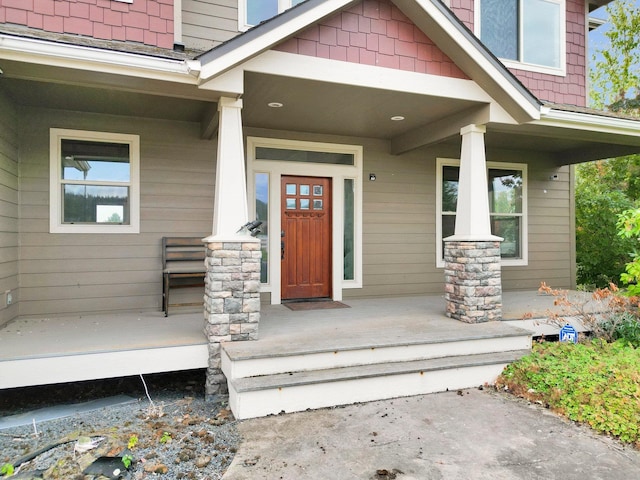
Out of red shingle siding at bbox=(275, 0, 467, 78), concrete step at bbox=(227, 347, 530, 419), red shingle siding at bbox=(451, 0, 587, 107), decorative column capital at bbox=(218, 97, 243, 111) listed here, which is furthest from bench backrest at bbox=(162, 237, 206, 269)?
red shingle siding at bbox=(451, 0, 587, 107)

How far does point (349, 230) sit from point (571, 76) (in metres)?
4.36

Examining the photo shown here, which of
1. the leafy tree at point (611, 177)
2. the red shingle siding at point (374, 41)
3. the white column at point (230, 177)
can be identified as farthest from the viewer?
the leafy tree at point (611, 177)

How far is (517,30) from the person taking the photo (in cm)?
645

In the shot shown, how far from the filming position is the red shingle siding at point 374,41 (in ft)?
13.3

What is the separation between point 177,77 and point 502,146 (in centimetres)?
544

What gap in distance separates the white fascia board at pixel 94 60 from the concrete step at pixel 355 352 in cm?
241

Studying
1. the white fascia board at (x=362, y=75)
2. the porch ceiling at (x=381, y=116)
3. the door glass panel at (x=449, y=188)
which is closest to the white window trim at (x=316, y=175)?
the porch ceiling at (x=381, y=116)

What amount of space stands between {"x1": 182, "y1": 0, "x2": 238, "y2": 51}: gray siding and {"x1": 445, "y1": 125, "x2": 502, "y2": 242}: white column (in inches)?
121

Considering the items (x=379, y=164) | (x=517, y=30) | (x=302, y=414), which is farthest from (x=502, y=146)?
(x=302, y=414)

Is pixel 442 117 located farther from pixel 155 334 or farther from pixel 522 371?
pixel 155 334

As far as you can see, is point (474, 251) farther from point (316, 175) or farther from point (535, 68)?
point (535, 68)

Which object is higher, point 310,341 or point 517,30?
point 517,30

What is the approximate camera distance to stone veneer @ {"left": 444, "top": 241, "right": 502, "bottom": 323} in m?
4.75

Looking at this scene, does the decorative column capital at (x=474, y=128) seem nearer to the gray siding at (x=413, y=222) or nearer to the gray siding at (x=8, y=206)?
the gray siding at (x=413, y=222)
